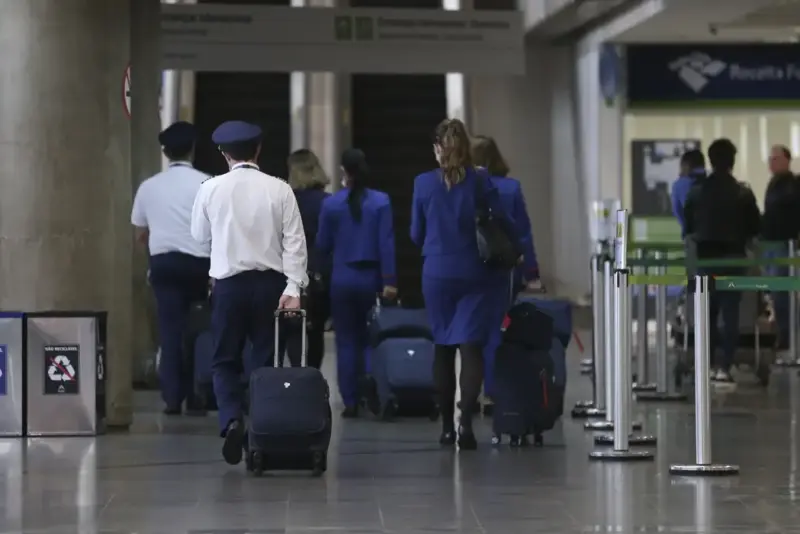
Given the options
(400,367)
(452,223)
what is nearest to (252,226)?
(452,223)

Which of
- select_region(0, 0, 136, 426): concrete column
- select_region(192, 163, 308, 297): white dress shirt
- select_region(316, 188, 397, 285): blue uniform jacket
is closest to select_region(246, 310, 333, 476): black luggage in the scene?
select_region(192, 163, 308, 297): white dress shirt

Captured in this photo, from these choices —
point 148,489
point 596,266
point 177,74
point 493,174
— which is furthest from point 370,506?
point 177,74

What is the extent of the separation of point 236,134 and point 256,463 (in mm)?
1597

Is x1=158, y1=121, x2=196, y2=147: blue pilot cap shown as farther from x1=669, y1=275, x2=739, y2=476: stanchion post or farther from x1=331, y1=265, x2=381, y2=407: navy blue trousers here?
x1=669, y1=275, x2=739, y2=476: stanchion post

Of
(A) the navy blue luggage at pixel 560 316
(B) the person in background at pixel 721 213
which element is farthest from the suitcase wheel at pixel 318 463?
(B) the person in background at pixel 721 213

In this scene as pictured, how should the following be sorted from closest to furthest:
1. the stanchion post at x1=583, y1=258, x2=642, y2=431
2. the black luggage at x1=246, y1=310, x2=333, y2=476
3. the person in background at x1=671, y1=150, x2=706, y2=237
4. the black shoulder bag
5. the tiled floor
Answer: the tiled floor → the black luggage at x1=246, y1=310, x2=333, y2=476 → the black shoulder bag → the stanchion post at x1=583, y1=258, x2=642, y2=431 → the person in background at x1=671, y1=150, x2=706, y2=237

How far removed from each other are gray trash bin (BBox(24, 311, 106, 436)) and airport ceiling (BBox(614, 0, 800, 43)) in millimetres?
9113

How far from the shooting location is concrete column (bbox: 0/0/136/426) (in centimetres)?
1026

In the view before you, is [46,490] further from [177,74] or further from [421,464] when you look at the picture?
[177,74]

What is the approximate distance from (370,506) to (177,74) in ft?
44.6

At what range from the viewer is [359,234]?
36.9ft

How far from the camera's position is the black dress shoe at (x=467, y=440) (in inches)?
372

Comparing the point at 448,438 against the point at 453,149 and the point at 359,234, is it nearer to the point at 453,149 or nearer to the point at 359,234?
the point at 453,149

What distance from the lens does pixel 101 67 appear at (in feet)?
34.4
